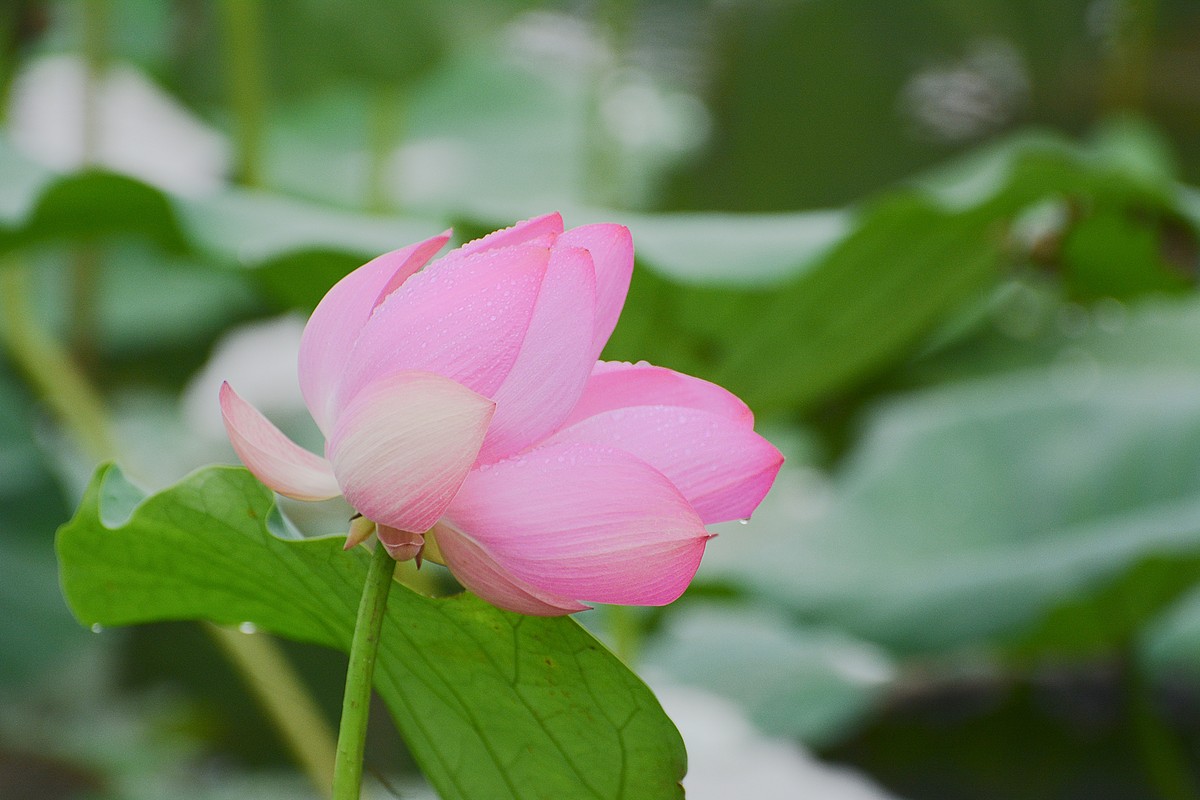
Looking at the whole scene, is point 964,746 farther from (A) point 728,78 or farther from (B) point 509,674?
(A) point 728,78

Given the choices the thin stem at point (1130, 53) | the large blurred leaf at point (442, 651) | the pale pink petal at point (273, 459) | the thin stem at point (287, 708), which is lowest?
the thin stem at point (287, 708)

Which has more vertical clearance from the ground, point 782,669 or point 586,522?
point 586,522

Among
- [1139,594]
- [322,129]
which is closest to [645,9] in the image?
[322,129]

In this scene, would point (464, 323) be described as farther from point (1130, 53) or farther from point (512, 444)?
point (1130, 53)

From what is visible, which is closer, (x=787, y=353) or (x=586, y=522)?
(x=586, y=522)

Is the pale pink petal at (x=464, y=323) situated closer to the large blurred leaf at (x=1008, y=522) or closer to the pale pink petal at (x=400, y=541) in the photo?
the pale pink petal at (x=400, y=541)

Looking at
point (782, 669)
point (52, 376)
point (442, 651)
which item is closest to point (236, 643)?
point (52, 376)

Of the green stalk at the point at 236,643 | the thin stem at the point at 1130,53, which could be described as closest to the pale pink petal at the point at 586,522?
the green stalk at the point at 236,643
